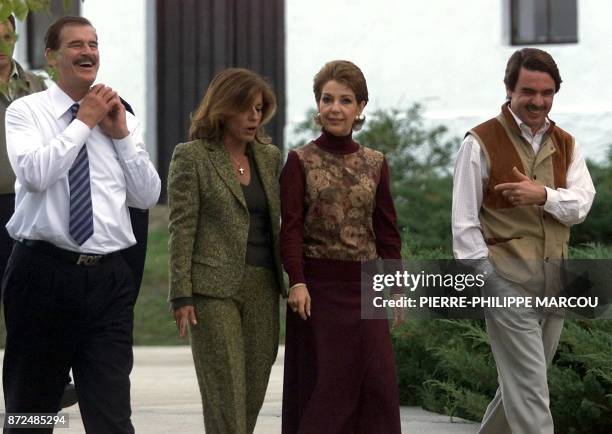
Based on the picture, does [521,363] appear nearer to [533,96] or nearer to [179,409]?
[533,96]

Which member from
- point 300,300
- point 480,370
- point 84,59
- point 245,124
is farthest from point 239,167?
point 480,370

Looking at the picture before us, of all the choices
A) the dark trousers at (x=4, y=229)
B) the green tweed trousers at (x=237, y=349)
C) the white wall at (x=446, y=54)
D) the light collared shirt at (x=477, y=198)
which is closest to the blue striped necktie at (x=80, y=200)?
the green tweed trousers at (x=237, y=349)

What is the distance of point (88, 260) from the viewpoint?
5781 mm

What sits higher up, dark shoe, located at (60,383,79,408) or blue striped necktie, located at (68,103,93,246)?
blue striped necktie, located at (68,103,93,246)

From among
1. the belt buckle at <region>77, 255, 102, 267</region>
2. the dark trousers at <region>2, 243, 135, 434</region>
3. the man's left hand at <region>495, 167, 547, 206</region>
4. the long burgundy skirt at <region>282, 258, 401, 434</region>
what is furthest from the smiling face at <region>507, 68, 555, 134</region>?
the belt buckle at <region>77, 255, 102, 267</region>

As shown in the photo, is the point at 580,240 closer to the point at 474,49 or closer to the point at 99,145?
the point at 474,49

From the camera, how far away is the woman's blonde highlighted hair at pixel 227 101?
6520 mm

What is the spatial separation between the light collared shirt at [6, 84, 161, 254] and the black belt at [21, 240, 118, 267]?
0.06 ft

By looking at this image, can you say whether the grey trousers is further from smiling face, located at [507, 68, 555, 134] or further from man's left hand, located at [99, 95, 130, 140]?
man's left hand, located at [99, 95, 130, 140]

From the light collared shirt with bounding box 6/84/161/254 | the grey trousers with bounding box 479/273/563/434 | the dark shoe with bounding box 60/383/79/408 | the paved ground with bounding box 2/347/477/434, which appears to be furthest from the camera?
the paved ground with bounding box 2/347/477/434

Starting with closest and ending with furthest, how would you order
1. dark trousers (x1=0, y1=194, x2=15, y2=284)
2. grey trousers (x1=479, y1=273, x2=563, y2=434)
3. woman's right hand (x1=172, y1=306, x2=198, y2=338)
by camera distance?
woman's right hand (x1=172, y1=306, x2=198, y2=338), grey trousers (x1=479, y1=273, x2=563, y2=434), dark trousers (x1=0, y1=194, x2=15, y2=284)

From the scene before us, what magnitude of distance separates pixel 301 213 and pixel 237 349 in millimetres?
596

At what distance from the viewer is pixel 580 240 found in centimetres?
1255

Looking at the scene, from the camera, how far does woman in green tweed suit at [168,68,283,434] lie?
6.39 m
